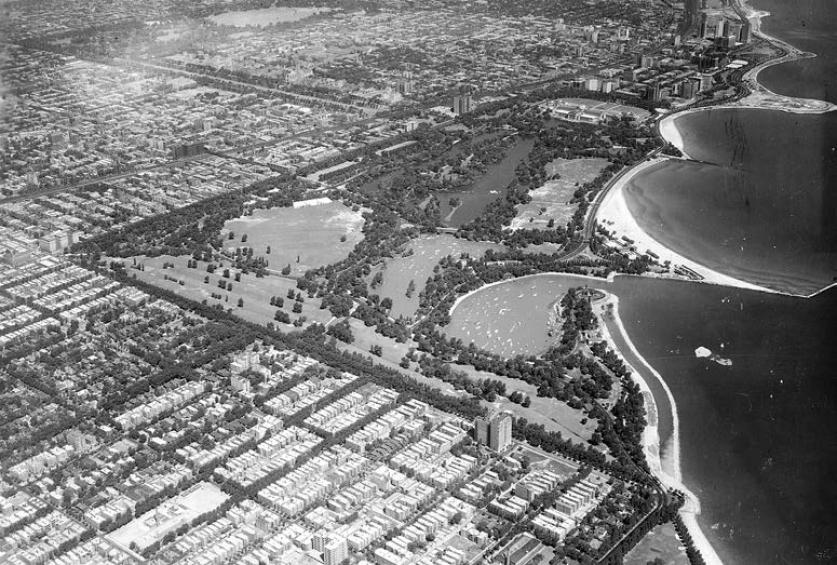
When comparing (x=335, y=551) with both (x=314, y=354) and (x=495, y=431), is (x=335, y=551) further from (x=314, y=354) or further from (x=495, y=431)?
(x=314, y=354)

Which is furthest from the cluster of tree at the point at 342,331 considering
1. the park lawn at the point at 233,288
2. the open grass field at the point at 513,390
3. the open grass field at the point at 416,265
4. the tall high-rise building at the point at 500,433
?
the tall high-rise building at the point at 500,433

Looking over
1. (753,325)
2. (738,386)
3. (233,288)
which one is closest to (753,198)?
(753,325)

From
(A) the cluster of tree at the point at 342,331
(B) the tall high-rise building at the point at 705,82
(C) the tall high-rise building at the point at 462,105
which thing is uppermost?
(B) the tall high-rise building at the point at 705,82

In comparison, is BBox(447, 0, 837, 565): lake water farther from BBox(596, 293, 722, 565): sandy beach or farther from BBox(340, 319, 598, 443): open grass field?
BBox(340, 319, 598, 443): open grass field

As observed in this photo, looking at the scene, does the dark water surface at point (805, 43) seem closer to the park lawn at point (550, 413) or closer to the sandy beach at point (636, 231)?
the sandy beach at point (636, 231)

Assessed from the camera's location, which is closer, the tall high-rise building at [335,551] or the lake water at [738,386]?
the tall high-rise building at [335,551]

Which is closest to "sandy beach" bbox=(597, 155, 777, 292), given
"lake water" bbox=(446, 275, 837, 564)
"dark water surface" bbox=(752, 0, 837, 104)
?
"lake water" bbox=(446, 275, 837, 564)
